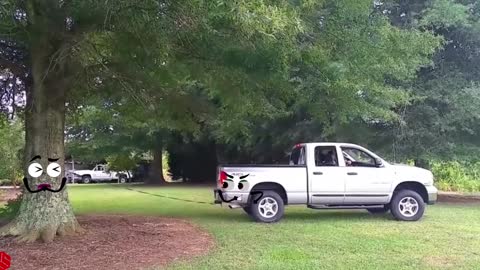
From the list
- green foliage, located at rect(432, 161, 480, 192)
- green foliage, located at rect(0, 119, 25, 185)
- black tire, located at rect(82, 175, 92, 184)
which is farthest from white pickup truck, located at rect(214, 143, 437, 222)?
black tire, located at rect(82, 175, 92, 184)

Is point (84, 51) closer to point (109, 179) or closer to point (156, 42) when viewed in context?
point (156, 42)

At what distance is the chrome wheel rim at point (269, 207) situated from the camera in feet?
38.7

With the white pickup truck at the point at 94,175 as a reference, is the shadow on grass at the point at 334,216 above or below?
below

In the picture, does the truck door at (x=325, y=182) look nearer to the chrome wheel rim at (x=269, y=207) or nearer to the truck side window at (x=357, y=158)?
the truck side window at (x=357, y=158)

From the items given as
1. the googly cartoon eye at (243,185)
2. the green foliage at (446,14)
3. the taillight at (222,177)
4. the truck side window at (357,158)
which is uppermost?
the green foliage at (446,14)

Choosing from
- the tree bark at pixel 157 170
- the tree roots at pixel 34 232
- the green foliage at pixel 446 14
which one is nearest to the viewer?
the tree roots at pixel 34 232

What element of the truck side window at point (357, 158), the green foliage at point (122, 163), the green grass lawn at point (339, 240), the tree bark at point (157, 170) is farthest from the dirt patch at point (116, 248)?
the green foliage at point (122, 163)

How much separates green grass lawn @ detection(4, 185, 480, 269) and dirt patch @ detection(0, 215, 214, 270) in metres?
0.52

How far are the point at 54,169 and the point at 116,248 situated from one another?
214 cm

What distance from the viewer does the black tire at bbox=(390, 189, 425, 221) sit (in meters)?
12.1

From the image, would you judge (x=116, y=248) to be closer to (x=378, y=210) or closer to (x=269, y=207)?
(x=269, y=207)

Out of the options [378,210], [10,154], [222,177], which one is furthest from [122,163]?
[378,210]

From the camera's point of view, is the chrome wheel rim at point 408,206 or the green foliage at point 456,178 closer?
the chrome wheel rim at point 408,206

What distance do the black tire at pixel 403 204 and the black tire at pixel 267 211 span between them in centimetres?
271
